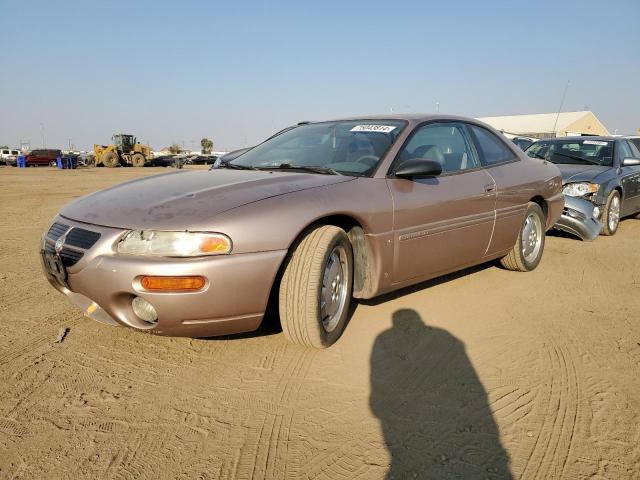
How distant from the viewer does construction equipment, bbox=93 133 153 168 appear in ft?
105

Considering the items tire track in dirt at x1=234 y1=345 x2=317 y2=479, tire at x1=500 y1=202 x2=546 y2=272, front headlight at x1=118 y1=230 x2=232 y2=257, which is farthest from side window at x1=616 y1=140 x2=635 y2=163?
front headlight at x1=118 y1=230 x2=232 y2=257

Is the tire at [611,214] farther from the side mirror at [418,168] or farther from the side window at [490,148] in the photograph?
the side mirror at [418,168]

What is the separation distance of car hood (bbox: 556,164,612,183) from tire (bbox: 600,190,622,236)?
14.7 inches

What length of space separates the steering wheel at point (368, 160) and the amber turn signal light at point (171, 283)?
4.70 feet

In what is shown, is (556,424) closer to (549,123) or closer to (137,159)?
(137,159)

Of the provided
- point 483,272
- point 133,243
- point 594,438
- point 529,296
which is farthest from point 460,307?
point 133,243

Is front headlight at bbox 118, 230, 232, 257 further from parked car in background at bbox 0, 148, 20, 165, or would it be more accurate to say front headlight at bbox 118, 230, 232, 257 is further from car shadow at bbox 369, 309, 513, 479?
parked car in background at bbox 0, 148, 20, 165

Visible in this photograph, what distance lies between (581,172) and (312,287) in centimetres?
563

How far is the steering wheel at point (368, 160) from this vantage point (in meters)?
3.14

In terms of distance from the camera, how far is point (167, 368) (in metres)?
2.50

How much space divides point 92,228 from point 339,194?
1.34 meters

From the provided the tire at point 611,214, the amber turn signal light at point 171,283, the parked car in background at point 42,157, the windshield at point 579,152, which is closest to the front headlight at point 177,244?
the amber turn signal light at point 171,283

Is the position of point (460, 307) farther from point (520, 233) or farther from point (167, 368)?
point (167, 368)

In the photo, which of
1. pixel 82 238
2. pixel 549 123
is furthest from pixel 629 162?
pixel 549 123
